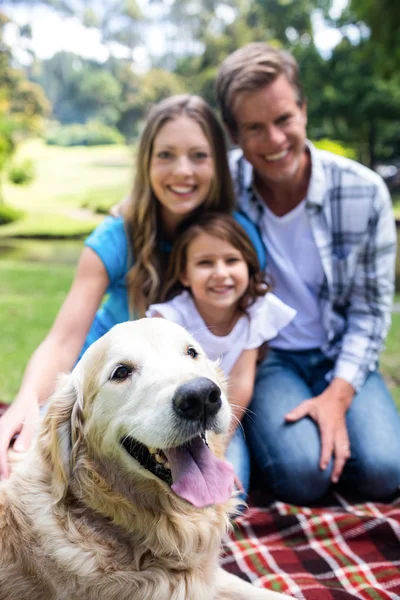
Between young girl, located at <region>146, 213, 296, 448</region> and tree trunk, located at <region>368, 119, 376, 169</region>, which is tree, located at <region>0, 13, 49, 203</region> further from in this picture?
young girl, located at <region>146, 213, 296, 448</region>

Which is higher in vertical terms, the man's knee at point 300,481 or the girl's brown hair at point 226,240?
the girl's brown hair at point 226,240

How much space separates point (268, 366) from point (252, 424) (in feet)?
0.97

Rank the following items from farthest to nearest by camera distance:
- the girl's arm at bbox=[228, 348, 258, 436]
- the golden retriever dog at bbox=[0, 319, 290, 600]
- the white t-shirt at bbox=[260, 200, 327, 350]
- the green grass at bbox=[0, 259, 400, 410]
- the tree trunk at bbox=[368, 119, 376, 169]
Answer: the tree trunk at bbox=[368, 119, 376, 169], the green grass at bbox=[0, 259, 400, 410], the white t-shirt at bbox=[260, 200, 327, 350], the girl's arm at bbox=[228, 348, 258, 436], the golden retriever dog at bbox=[0, 319, 290, 600]

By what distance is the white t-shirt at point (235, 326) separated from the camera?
237 centimetres

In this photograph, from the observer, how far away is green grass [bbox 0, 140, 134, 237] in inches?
276

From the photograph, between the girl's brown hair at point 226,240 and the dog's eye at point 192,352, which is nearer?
the dog's eye at point 192,352

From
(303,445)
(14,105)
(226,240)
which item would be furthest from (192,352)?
(14,105)

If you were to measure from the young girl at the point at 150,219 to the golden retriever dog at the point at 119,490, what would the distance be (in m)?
0.77

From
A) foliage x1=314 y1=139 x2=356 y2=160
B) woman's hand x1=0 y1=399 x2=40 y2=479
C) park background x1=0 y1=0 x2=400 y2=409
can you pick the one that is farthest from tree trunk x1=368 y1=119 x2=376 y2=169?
woman's hand x1=0 y1=399 x2=40 y2=479

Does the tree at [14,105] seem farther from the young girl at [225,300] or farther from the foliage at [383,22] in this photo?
the young girl at [225,300]

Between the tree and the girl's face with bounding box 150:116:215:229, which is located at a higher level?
the tree

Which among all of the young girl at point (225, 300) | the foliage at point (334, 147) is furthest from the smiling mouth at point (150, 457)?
the foliage at point (334, 147)

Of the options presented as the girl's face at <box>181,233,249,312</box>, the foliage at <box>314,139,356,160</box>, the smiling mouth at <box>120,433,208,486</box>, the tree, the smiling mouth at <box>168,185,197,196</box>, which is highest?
the tree

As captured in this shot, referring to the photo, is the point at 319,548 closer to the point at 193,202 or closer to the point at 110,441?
the point at 110,441
